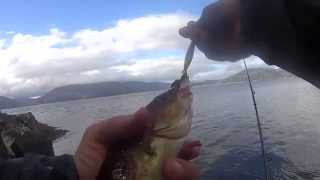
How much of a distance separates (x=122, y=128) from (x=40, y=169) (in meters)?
0.93

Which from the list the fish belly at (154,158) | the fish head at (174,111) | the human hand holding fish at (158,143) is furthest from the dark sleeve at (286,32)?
the fish belly at (154,158)

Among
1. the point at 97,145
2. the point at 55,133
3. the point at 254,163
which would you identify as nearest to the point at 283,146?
the point at 254,163

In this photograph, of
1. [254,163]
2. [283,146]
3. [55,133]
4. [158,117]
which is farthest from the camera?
[55,133]

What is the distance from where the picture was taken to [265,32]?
3508 mm

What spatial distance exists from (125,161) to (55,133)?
9462 centimetres

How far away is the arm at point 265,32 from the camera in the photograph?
3291 mm

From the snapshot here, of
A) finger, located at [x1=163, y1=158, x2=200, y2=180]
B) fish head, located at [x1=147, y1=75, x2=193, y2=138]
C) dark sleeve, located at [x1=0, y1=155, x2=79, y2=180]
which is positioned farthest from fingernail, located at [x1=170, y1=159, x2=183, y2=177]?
dark sleeve, located at [x1=0, y1=155, x2=79, y2=180]

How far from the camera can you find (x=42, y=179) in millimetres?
3945

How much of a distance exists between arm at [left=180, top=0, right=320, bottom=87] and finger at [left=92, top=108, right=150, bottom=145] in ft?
2.82

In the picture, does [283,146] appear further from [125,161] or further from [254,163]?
[125,161]

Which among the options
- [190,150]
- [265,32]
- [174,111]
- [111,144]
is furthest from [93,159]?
[265,32]

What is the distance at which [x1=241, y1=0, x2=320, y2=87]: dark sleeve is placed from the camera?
3.26 m

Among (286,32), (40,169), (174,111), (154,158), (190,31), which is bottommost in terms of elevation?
(40,169)

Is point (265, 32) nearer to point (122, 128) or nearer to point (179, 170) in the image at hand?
point (179, 170)
